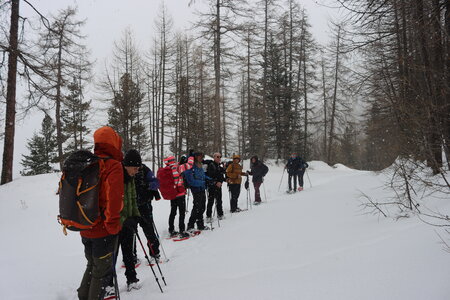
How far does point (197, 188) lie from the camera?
6.39 m

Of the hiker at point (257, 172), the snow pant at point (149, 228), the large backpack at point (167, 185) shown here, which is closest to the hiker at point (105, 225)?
the snow pant at point (149, 228)

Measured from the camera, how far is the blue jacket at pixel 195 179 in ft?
20.7

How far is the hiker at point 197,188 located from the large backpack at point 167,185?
45cm

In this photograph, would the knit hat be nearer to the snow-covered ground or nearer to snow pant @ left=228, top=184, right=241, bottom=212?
the snow-covered ground

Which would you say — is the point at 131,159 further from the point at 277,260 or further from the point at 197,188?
the point at 197,188

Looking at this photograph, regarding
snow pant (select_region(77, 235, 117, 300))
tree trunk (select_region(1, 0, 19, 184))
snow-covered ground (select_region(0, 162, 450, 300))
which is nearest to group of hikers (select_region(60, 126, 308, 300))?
snow pant (select_region(77, 235, 117, 300))

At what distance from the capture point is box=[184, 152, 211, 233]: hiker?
249 inches

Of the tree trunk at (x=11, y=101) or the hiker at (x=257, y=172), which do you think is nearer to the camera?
the tree trunk at (x=11, y=101)

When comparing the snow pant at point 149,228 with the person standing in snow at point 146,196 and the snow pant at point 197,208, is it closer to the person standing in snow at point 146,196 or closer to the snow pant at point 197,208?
the person standing in snow at point 146,196

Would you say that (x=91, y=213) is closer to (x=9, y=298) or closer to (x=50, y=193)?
(x=9, y=298)

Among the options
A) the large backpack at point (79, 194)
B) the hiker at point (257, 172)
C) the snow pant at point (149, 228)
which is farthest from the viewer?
the hiker at point (257, 172)

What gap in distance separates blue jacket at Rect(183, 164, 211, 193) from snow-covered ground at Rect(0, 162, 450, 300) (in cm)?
113

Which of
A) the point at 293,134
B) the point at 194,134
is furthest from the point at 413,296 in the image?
the point at 293,134

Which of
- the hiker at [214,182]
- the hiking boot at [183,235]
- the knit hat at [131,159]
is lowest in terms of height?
the hiking boot at [183,235]
